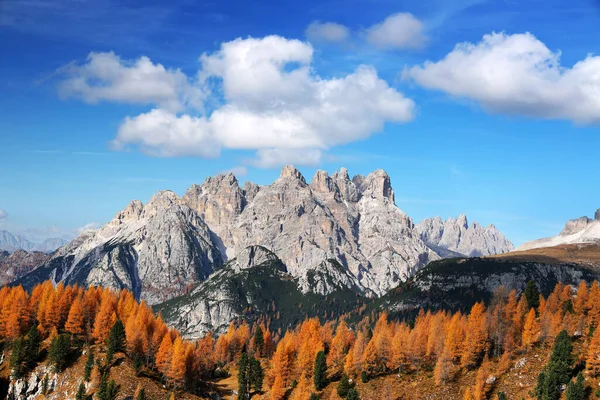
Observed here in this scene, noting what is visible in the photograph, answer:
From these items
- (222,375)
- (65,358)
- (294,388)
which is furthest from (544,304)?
(65,358)

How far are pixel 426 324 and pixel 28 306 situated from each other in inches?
5100

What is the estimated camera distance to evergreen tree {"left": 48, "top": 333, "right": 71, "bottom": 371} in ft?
487

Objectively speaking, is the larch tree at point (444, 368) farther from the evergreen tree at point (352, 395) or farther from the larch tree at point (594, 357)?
the larch tree at point (594, 357)

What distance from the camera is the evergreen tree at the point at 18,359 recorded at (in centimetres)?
14725

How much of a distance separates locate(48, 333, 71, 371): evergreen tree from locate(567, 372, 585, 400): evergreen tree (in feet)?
401

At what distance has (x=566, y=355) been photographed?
13288 centimetres

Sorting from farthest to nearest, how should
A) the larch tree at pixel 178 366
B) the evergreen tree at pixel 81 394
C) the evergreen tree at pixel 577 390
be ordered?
the larch tree at pixel 178 366
the evergreen tree at pixel 81 394
the evergreen tree at pixel 577 390

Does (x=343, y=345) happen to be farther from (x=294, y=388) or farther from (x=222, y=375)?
(x=222, y=375)

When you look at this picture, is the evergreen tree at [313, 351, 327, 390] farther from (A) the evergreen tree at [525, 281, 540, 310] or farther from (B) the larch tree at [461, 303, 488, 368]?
(A) the evergreen tree at [525, 281, 540, 310]

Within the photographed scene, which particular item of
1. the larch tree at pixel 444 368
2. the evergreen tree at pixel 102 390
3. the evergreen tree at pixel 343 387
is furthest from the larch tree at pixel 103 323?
the larch tree at pixel 444 368

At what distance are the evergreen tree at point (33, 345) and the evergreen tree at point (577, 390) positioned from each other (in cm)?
13134

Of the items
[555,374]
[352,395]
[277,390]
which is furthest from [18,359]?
[555,374]

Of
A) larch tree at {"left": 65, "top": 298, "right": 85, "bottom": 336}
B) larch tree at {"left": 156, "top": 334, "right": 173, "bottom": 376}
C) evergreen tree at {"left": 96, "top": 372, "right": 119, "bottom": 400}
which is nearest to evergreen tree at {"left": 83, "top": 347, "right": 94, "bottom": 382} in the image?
evergreen tree at {"left": 96, "top": 372, "right": 119, "bottom": 400}

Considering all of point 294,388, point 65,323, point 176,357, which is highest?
point 65,323
